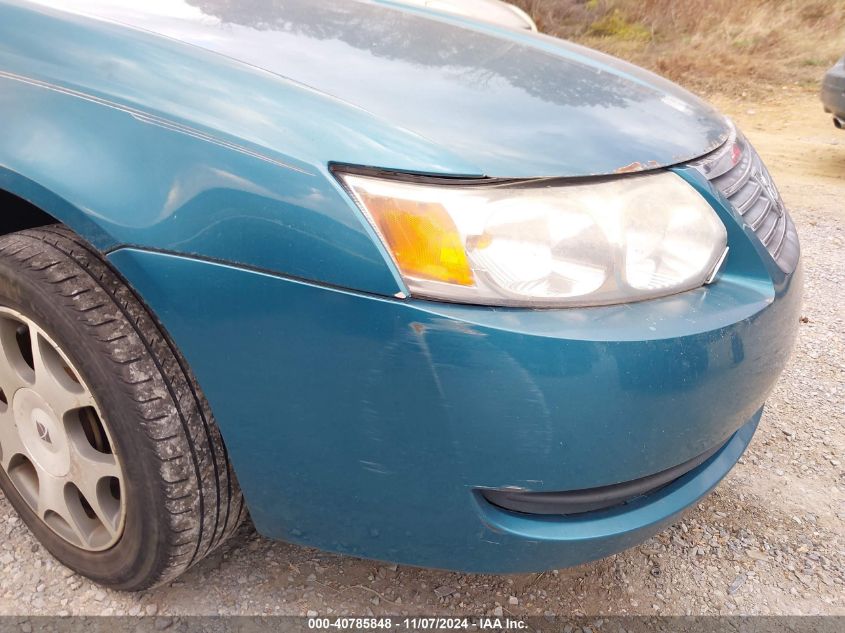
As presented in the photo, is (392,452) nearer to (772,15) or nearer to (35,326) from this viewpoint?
(35,326)

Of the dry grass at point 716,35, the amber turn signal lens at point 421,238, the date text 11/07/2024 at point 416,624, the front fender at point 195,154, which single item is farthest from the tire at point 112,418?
the dry grass at point 716,35

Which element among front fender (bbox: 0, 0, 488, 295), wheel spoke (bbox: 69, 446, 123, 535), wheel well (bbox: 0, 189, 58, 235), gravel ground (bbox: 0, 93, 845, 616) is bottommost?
gravel ground (bbox: 0, 93, 845, 616)

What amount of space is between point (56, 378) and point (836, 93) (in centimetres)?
612

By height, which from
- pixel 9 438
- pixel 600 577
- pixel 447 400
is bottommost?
pixel 600 577

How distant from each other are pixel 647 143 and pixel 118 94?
97cm

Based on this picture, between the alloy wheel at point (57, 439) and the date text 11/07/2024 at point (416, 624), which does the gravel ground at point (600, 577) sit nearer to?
the date text 11/07/2024 at point (416, 624)

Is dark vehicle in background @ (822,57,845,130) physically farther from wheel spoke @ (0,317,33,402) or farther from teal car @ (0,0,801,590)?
wheel spoke @ (0,317,33,402)

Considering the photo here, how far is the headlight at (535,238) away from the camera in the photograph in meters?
1.17

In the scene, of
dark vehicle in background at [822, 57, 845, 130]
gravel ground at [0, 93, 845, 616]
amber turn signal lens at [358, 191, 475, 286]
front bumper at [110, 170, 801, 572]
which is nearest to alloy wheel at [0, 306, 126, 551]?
gravel ground at [0, 93, 845, 616]

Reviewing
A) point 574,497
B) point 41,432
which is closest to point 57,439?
point 41,432

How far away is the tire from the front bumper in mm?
75

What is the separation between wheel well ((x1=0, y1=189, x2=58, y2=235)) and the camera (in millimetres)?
1623

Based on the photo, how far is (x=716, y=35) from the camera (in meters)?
11.2

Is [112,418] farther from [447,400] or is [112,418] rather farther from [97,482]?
[447,400]
